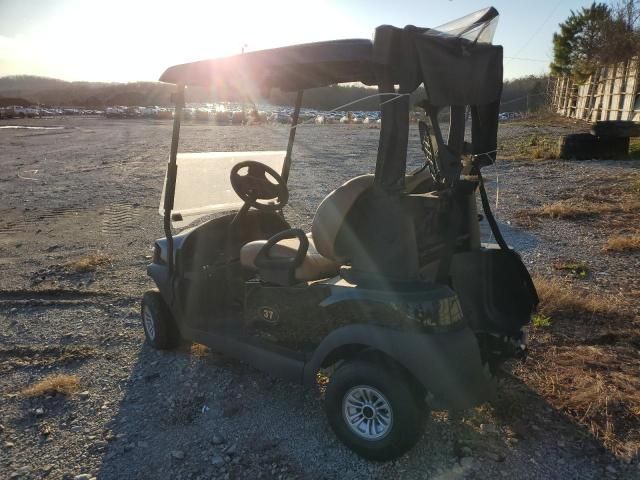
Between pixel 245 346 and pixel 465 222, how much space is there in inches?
62.1

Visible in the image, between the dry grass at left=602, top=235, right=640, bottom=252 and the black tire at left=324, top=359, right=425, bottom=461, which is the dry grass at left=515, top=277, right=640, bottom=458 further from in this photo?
the dry grass at left=602, top=235, right=640, bottom=252

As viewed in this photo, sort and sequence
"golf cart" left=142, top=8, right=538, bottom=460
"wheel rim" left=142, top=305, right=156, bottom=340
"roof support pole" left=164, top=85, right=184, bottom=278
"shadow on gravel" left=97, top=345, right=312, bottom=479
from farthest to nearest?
1. "wheel rim" left=142, top=305, right=156, bottom=340
2. "roof support pole" left=164, top=85, right=184, bottom=278
3. "shadow on gravel" left=97, top=345, right=312, bottom=479
4. "golf cart" left=142, top=8, right=538, bottom=460

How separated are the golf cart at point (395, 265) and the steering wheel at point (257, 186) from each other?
58 cm

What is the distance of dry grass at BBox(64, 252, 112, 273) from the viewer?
19.5ft

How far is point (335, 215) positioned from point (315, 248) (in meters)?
0.45

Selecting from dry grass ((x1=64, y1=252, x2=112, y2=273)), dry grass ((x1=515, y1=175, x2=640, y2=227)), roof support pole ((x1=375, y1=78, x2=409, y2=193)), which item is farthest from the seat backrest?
dry grass ((x1=515, y1=175, x2=640, y2=227))

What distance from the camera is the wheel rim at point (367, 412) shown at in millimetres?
2668

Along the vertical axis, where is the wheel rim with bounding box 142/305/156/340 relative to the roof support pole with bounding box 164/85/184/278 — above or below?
below

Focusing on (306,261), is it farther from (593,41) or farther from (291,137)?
(593,41)

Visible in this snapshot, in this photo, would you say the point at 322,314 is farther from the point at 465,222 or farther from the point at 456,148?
the point at 456,148

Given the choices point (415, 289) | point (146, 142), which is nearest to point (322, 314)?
point (415, 289)

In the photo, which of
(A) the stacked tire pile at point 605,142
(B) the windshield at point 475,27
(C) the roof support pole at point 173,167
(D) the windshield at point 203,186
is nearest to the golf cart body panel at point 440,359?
(B) the windshield at point 475,27

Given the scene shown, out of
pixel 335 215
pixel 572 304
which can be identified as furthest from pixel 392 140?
pixel 572 304

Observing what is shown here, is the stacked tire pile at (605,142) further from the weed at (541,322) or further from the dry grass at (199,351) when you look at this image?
the dry grass at (199,351)
